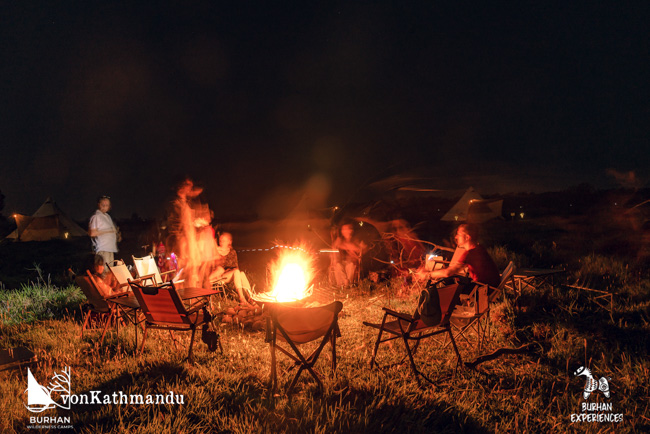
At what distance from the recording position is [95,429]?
2.38 meters

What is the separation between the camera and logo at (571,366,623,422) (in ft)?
8.95

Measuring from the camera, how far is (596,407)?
2.87m

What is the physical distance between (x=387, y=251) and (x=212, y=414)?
5.52 meters

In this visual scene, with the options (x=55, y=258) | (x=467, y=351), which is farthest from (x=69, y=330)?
(x=55, y=258)

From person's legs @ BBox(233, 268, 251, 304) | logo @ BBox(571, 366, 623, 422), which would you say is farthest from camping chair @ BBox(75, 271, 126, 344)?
logo @ BBox(571, 366, 623, 422)

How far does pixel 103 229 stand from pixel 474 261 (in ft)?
20.0

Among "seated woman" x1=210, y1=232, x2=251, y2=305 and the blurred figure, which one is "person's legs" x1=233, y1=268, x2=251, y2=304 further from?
the blurred figure

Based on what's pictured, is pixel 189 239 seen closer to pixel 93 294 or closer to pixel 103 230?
pixel 103 230

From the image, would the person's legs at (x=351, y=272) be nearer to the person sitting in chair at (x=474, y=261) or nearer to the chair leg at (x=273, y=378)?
the person sitting in chair at (x=474, y=261)

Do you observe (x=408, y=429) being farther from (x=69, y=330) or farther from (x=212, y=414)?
(x=69, y=330)

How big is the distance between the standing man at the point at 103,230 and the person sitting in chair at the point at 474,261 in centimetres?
579

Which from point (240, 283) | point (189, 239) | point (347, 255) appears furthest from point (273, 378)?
point (347, 255)

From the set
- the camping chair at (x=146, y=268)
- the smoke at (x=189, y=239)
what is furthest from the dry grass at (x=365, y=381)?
the smoke at (x=189, y=239)

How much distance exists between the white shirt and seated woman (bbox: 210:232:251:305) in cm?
216
